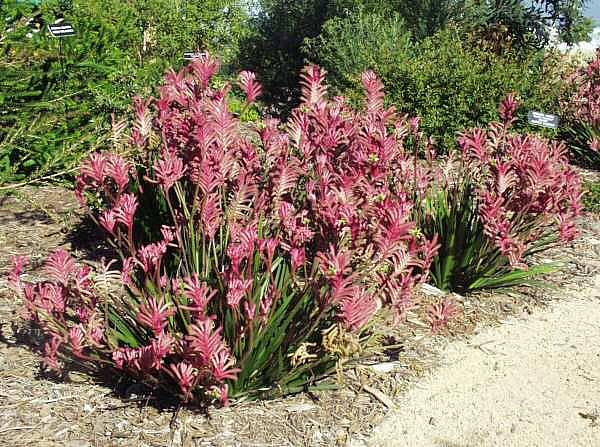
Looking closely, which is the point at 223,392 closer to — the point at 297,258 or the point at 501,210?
the point at 297,258

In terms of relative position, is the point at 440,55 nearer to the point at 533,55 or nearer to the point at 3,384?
the point at 533,55

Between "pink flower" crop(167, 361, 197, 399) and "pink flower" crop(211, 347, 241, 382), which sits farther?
"pink flower" crop(167, 361, 197, 399)

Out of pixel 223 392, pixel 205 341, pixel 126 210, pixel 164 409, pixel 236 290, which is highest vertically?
pixel 126 210

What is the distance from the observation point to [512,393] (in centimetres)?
368

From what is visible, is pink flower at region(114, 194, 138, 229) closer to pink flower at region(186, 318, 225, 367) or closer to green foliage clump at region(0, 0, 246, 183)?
pink flower at region(186, 318, 225, 367)

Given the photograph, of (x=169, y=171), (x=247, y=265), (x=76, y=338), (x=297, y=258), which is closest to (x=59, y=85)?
(x=169, y=171)

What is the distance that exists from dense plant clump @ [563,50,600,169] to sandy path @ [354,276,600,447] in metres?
4.55

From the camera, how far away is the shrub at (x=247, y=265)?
2.92m

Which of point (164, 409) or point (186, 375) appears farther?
point (164, 409)

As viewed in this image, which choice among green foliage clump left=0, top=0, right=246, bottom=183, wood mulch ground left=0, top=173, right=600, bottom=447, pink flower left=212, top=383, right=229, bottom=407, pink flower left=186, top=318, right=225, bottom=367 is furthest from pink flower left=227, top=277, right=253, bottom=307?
green foliage clump left=0, top=0, right=246, bottom=183

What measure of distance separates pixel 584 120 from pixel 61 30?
5.80 metres

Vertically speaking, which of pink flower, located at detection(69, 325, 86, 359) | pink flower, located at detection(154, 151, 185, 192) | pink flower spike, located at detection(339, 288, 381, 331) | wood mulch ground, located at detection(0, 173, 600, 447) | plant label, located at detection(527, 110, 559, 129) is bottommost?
wood mulch ground, located at detection(0, 173, 600, 447)

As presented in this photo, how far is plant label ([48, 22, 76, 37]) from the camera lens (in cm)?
595

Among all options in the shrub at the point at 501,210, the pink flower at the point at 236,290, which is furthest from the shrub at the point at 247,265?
the shrub at the point at 501,210
